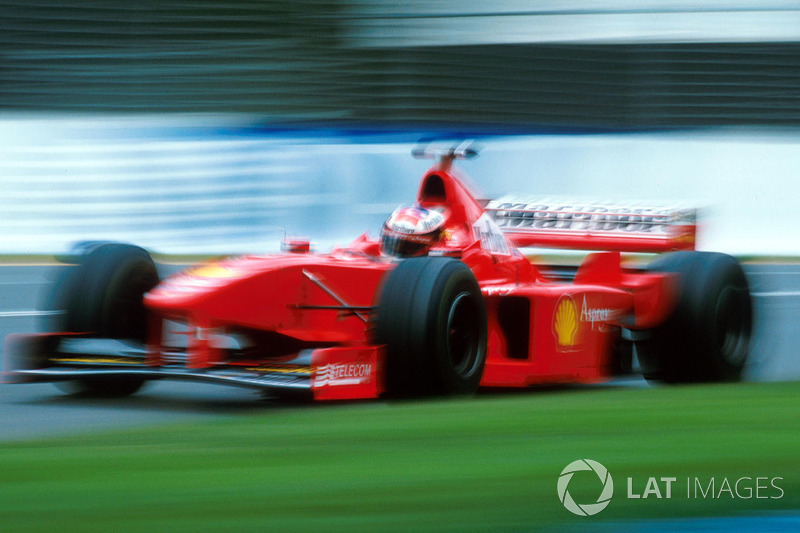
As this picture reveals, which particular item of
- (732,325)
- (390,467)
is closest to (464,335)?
(732,325)

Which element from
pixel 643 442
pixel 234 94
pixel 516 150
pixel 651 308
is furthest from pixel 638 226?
pixel 234 94

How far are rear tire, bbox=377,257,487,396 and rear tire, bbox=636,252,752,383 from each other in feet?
5.61

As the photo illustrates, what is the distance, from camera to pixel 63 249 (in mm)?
11641

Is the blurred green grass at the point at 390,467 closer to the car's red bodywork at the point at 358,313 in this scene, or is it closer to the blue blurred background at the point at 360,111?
the car's red bodywork at the point at 358,313

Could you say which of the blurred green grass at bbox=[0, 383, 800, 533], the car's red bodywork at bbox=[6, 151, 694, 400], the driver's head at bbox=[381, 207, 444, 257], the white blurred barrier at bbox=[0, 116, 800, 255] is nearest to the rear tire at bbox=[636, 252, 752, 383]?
the car's red bodywork at bbox=[6, 151, 694, 400]

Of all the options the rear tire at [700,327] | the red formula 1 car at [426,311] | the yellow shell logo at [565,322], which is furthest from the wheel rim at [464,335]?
the rear tire at [700,327]

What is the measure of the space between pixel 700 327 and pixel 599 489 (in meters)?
3.94

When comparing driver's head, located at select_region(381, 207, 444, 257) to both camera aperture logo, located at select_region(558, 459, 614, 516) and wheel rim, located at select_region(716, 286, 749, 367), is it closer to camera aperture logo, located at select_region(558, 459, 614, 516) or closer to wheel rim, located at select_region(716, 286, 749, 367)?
wheel rim, located at select_region(716, 286, 749, 367)

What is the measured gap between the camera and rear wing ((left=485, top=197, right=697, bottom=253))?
727 centimetres

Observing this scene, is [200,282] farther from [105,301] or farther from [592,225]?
[592,225]

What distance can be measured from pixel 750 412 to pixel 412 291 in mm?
1719

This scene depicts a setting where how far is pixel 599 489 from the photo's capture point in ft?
9.82

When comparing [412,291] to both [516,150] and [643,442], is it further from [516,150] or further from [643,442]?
[516,150]

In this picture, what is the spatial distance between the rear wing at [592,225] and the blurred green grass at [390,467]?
2.93m
